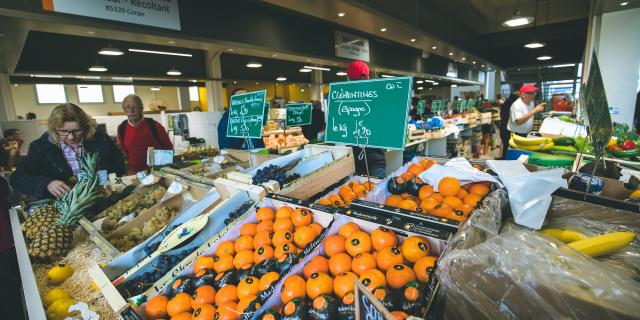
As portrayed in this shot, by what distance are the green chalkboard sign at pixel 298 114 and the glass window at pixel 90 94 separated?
16954 millimetres

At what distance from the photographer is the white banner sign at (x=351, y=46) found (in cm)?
740

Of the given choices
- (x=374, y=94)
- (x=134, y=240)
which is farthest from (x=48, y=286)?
(x=374, y=94)

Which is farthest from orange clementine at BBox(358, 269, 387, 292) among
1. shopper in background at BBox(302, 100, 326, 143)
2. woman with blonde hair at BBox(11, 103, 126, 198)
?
shopper in background at BBox(302, 100, 326, 143)

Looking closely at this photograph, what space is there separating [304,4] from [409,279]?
501 centimetres

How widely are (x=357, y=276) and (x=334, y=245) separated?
17 centimetres

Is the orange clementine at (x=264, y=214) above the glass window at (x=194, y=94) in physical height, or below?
below

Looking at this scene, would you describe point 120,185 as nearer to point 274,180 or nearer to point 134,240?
point 134,240

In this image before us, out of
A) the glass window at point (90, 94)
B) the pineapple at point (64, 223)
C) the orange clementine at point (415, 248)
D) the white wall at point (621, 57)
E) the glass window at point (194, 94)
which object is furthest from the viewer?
the glass window at point (194, 94)

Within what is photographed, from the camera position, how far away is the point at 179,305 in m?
1.02

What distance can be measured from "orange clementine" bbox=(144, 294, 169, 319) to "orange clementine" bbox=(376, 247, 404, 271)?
2.50 ft

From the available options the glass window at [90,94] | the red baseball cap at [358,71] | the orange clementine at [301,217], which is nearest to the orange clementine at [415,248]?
the orange clementine at [301,217]

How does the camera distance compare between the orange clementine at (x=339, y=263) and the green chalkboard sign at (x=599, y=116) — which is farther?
the green chalkboard sign at (x=599, y=116)

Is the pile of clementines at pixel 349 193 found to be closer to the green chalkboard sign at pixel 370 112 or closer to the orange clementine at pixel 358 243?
the green chalkboard sign at pixel 370 112

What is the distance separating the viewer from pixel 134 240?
5.70ft
